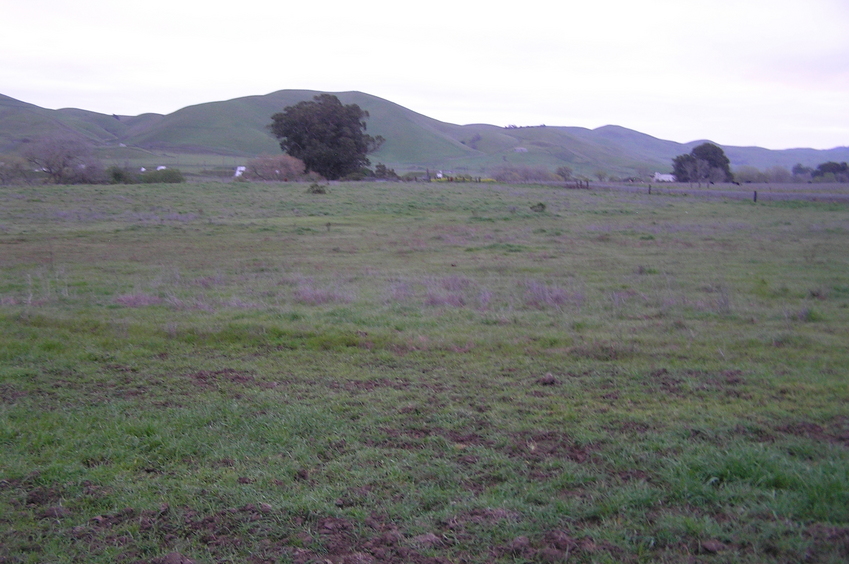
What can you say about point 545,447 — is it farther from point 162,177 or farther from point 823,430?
point 162,177

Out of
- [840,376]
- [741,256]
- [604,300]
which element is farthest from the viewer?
[741,256]

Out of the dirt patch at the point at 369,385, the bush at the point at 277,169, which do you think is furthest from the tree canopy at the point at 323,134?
the dirt patch at the point at 369,385

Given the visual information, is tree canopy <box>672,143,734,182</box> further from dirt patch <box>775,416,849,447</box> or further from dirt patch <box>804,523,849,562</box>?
dirt patch <box>804,523,849,562</box>

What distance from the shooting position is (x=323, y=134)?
68.7 metres

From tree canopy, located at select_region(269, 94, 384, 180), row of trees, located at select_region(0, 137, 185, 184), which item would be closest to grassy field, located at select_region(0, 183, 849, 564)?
row of trees, located at select_region(0, 137, 185, 184)

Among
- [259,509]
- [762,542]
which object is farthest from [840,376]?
[259,509]

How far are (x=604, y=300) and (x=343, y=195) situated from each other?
33.3m

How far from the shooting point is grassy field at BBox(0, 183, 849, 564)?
396 cm

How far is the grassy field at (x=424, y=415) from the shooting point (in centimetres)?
396

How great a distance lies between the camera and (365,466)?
16.2ft

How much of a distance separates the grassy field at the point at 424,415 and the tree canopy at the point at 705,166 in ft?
262

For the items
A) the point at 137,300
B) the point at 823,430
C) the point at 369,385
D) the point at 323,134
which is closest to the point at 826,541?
the point at 823,430

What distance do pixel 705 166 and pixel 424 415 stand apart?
3674 inches

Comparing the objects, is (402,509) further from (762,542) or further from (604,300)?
(604,300)
